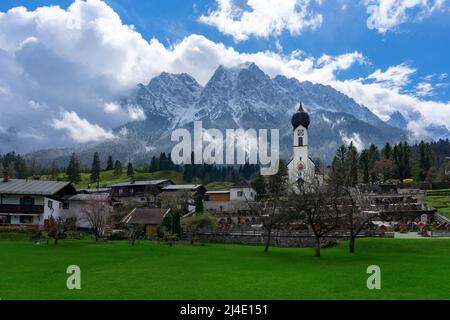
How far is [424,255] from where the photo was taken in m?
32.8

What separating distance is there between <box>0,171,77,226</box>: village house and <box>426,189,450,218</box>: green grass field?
54.9 metres

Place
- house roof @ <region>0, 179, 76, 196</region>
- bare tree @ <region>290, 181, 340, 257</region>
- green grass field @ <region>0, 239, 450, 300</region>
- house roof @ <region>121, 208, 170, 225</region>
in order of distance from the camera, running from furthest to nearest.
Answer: house roof @ <region>121, 208, 170, 225</region>, house roof @ <region>0, 179, 76, 196</region>, bare tree @ <region>290, 181, 340, 257</region>, green grass field @ <region>0, 239, 450, 300</region>

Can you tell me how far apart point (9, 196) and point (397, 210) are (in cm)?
5271

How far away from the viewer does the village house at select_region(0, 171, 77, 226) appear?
62156 millimetres

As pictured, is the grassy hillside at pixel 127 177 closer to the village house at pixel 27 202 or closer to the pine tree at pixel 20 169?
the pine tree at pixel 20 169

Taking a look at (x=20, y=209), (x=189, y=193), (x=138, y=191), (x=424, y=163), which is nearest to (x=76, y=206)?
(x=20, y=209)

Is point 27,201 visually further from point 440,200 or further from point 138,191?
point 440,200

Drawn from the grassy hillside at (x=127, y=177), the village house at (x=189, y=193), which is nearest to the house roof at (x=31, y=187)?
the village house at (x=189, y=193)

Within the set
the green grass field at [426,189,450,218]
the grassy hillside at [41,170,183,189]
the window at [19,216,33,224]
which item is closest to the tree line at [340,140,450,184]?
the green grass field at [426,189,450,218]

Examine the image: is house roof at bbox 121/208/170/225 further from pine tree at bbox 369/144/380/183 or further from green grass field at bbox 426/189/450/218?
pine tree at bbox 369/144/380/183

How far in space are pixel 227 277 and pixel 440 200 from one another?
62.5m

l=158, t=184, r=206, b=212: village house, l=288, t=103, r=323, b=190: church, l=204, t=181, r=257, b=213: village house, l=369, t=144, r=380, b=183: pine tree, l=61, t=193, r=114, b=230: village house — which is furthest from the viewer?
l=369, t=144, r=380, b=183: pine tree
